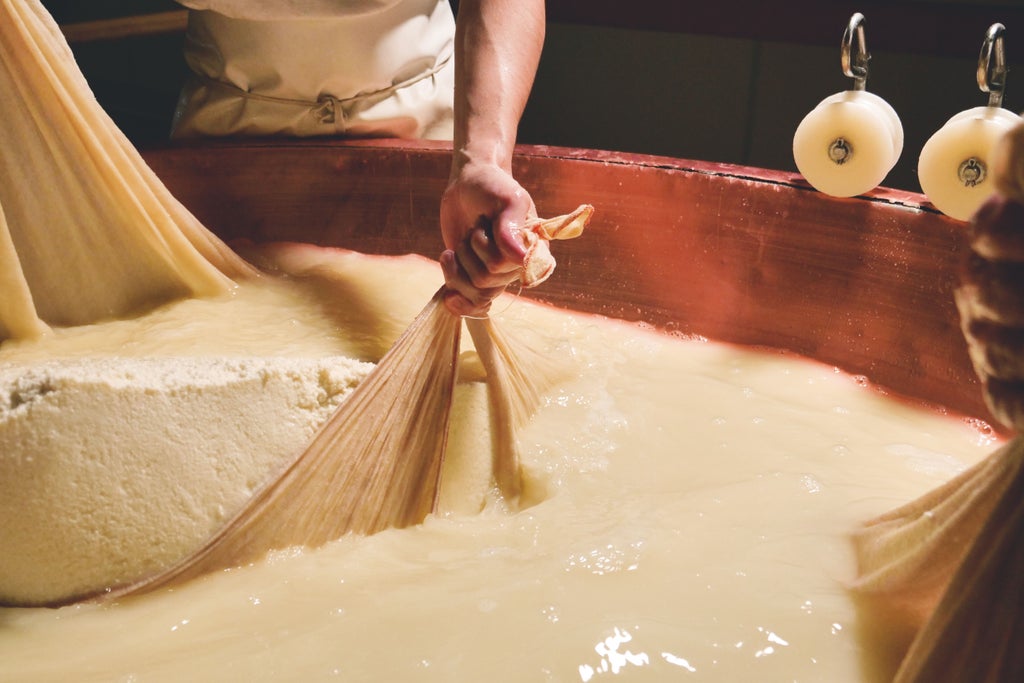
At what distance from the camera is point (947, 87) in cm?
255

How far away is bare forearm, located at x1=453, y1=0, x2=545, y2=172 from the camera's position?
1352mm

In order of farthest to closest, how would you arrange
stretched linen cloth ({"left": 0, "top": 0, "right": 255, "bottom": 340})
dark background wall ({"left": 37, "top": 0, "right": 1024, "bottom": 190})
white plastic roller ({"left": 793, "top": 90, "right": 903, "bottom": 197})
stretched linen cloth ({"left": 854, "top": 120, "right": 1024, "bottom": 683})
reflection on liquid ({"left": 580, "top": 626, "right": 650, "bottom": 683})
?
dark background wall ({"left": 37, "top": 0, "right": 1024, "bottom": 190})
white plastic roller ({"left": 793, "top": 90, "right": 903, "bottom": 197})
stretched linen cloth ({"left": 0, "top": 0, "right": 255, "bottom": 340})
reflection on liquid ({"left": 580, "top": 626, "right": 650, "bottom": 683})
stretched linen cloth ({"left": 854, "top": 120, "right": 1024, "bottom": 683})

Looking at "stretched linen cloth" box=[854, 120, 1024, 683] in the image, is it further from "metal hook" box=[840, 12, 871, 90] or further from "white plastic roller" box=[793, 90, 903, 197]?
"metal hook" box=[840, 12, 871, 90]

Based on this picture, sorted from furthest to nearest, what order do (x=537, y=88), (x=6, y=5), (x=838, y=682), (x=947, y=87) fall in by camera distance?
(x=537, y=88)
(x=947, y=87)
(x=6, y=5)
(x=838, y=682)

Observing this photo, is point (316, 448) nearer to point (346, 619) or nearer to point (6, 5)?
point (346, 619)

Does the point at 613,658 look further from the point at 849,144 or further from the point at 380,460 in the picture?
the point at 849,144

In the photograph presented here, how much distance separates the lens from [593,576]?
3.25 ft

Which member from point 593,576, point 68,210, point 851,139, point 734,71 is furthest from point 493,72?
point 734,71

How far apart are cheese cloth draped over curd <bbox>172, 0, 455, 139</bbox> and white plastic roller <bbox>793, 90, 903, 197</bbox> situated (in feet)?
3.05

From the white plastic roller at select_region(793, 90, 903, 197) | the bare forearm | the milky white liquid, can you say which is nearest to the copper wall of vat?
the white plastic roller at select_region(793, 90, 903, 197)

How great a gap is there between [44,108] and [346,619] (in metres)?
1.00

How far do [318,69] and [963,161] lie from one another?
1.32 m

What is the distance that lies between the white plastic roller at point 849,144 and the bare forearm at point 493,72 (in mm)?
536

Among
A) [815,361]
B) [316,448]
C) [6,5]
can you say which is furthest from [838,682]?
[6,5]
